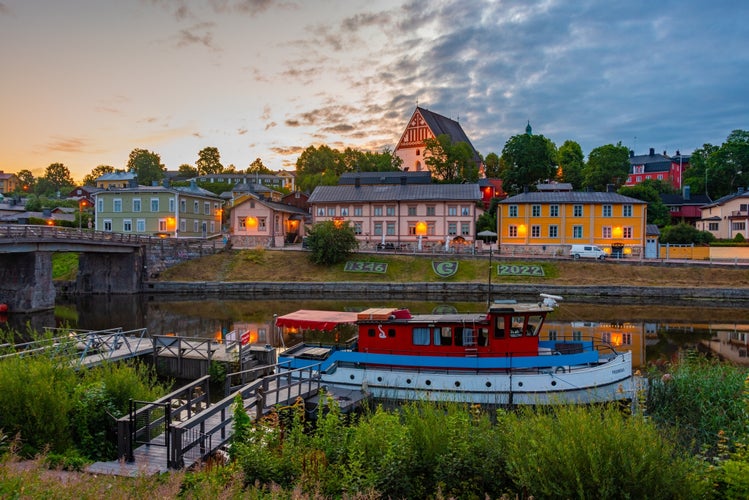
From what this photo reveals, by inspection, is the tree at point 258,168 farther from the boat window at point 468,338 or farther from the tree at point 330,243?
the boat window at point 468,338

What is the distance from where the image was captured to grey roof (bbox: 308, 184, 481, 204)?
71500 millimetres

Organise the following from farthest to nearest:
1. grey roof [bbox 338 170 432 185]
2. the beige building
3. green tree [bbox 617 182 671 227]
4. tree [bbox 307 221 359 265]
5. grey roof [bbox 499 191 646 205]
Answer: grey roof [bbox 338 170 432 185] < green tree [bbox 617 182 671 227] < the beige building < grey roof [bbox 499 191 646 205] < tree [bbox 307 221 359 265]

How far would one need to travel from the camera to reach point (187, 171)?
16812 cm

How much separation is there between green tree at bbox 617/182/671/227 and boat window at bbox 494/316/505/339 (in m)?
70.9

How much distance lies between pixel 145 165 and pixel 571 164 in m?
112

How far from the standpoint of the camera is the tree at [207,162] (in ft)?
524

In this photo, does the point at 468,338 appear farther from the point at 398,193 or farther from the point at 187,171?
the point at 187,171

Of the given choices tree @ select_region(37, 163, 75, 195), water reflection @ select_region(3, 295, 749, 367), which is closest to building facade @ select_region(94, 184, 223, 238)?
water reflection @ select_region(3, 295, 749, 367)

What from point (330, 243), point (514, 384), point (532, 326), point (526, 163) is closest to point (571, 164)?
point (526, 163)

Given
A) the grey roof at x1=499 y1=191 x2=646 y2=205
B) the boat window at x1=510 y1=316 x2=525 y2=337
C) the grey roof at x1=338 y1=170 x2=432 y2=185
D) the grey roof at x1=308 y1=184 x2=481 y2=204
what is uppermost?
the grey roof at x1=338 y1=170 x2=432 y2=185

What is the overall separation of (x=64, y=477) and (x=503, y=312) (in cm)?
1475

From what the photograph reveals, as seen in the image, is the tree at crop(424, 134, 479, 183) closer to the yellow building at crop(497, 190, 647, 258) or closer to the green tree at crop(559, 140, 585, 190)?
the green tree at crop(559, 140, 585, 190)

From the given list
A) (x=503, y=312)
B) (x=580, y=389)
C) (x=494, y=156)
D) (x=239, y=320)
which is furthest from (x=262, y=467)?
(x=494, y=156)

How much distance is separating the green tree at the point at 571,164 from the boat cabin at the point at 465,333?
86.0m
